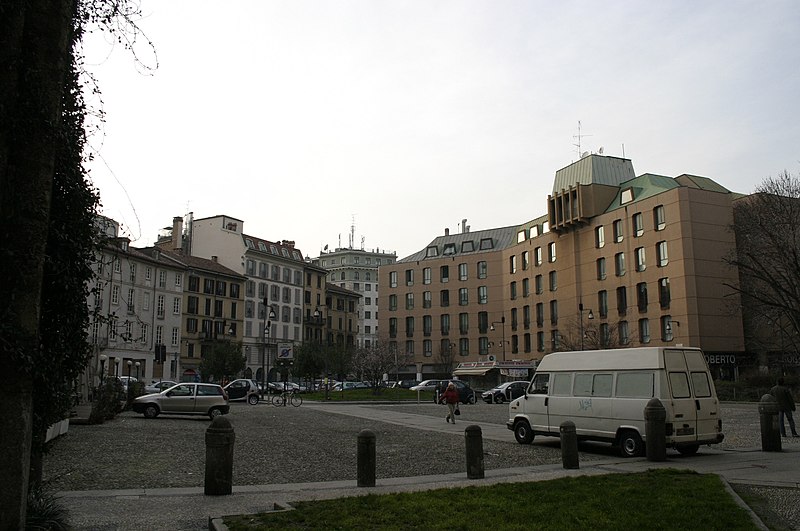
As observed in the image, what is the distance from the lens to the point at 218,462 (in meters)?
9.71

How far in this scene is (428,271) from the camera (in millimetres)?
89250

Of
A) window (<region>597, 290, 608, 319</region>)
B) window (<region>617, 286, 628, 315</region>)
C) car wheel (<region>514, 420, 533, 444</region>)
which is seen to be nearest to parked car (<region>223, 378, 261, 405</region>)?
car wheel (<region>514, 420, 533, 444</region>)

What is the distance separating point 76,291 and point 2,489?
7.60 ft

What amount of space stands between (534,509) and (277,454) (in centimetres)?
862

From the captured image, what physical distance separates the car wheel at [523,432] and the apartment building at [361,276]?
385 feet

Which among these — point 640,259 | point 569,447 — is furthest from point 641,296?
point 569,447

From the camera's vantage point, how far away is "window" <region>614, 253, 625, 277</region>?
59.5 m

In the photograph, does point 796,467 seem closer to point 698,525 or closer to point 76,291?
point 698,525

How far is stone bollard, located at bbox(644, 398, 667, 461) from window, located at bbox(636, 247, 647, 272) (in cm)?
4590

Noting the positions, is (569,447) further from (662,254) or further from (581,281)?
(581,281)

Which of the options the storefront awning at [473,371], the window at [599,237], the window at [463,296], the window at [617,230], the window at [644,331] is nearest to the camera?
the window at [644,331]

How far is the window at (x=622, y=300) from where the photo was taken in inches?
2323

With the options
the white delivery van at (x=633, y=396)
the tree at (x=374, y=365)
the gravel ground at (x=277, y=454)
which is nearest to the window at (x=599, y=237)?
the tree at (x=374, y=365)

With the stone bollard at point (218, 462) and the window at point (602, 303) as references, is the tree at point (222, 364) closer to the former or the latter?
the window at point (602, 303)
